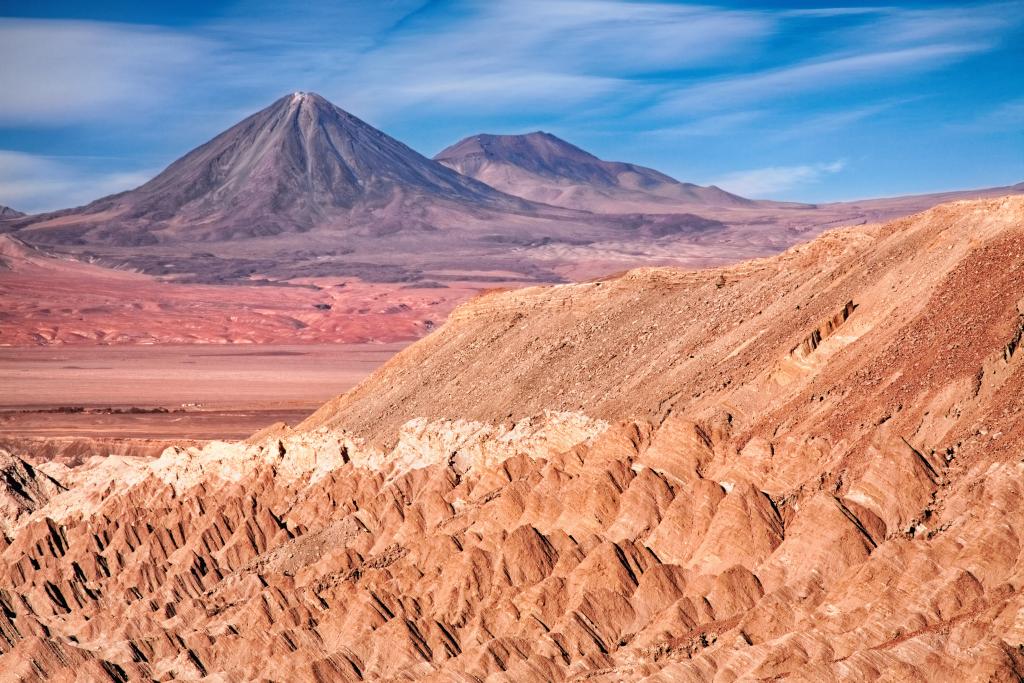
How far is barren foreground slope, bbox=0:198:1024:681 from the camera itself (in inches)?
825

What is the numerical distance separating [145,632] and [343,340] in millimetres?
106452

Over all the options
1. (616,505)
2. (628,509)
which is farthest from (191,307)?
(628,509)

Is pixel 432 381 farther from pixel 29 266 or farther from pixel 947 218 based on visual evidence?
pixel 29 266

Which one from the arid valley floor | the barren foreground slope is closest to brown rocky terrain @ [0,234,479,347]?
the arid valley floor

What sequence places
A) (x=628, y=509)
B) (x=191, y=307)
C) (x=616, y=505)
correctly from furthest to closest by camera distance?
(x=191, y=307), (x=616, y=505), (x=628, y=509)

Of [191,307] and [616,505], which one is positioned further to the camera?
[191,307]

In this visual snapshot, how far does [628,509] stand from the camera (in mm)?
26359

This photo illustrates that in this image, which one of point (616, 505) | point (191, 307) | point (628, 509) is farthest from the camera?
point (191, 307)

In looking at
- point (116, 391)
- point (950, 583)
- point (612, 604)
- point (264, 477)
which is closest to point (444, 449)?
point (264, 477)

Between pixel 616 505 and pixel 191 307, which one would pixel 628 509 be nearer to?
pixel 616 505

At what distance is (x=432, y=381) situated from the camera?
40156mm

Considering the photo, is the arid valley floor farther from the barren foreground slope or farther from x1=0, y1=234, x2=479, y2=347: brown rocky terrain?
x1=0, y1=234, x2=479, y2=347: brown rocky terrain

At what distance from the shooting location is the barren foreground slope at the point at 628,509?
68.7 feet

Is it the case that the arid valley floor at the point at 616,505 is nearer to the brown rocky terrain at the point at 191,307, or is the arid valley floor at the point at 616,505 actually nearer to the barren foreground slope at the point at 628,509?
the barren foreground slope at the point at 628,509
